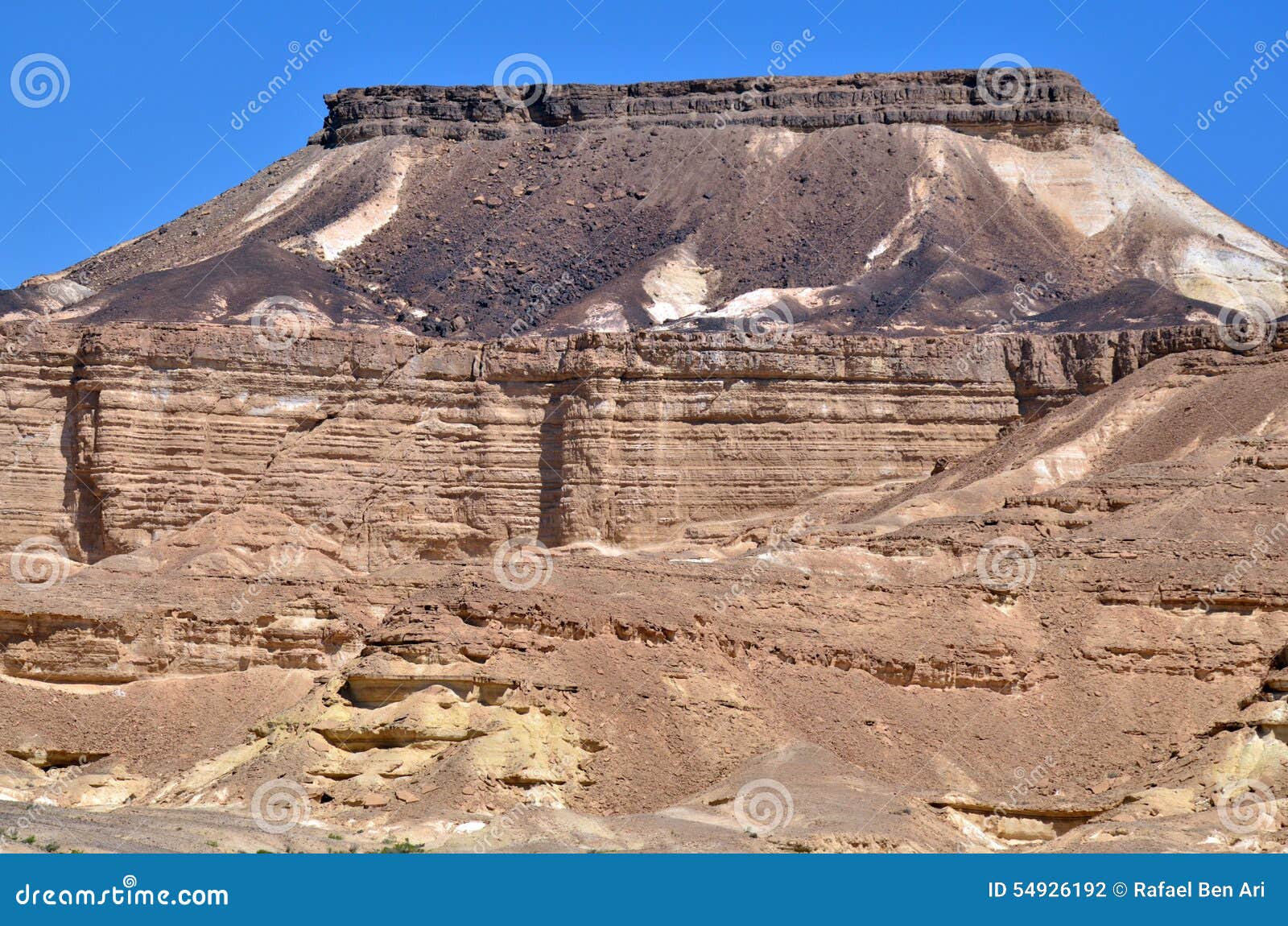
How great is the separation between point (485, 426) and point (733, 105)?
40987 millimetres

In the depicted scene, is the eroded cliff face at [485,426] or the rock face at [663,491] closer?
the rock face at [663,491]

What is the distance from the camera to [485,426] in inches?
2437

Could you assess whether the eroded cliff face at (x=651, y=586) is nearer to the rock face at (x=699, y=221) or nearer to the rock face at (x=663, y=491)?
the rock face at (x=663, y=491)

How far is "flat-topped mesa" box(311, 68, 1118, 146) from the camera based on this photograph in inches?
3829

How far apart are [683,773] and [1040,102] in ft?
210

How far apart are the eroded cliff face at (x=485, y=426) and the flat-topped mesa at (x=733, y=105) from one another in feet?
112

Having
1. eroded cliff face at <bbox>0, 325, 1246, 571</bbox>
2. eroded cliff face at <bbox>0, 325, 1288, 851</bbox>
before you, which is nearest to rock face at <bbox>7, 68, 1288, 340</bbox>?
eroded cliff face at <bbox>0, 325, 1246, 571</bbox>

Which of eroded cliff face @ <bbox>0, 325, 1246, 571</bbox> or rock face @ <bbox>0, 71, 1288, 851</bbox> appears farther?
eroded cliff face @ <bbox>0, 325, 1246, 571</bbox>

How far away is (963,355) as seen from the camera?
2532 inches

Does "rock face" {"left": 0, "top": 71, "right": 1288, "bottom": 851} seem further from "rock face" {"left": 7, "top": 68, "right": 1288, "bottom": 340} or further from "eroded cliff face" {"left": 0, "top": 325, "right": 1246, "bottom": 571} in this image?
"rock face" {"left": 7, "top": 68, "right": 1288, "bottom": 340}

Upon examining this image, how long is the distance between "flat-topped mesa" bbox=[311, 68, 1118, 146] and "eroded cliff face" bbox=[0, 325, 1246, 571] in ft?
112

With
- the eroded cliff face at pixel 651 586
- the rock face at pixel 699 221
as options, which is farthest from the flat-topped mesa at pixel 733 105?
the eroded cliff face at pixel 651 586

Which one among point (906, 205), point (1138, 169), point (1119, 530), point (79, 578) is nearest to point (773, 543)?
point (1119, 530)

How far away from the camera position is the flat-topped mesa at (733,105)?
9725cm
